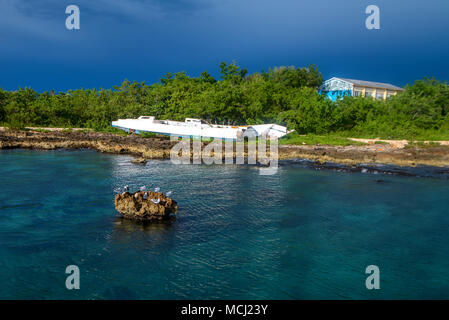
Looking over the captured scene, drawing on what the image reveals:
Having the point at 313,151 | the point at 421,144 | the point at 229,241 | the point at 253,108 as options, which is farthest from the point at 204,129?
the point at 229,241

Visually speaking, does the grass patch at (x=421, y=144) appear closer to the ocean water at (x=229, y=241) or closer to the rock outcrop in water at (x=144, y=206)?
the ocean water at (x=229, y=241)

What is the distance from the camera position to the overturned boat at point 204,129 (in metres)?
39.3

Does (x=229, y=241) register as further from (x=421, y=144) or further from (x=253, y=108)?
(x=253, y=108)

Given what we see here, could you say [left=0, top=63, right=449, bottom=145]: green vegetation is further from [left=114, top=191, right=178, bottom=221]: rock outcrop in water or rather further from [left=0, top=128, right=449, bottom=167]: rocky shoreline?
[left=114, top=191, right=178, bottom=221]: rock outcrop in water

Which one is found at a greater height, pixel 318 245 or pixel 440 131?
pixel 440 131

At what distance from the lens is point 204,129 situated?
39.9m

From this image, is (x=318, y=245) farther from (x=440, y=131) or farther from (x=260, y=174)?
(x=440, y=131)

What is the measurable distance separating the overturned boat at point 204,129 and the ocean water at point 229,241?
17.8 m

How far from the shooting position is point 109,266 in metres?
10.2

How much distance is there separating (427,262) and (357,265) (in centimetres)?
243

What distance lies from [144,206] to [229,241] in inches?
143

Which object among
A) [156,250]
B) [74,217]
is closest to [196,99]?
[74,217]

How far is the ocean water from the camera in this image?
952cm
